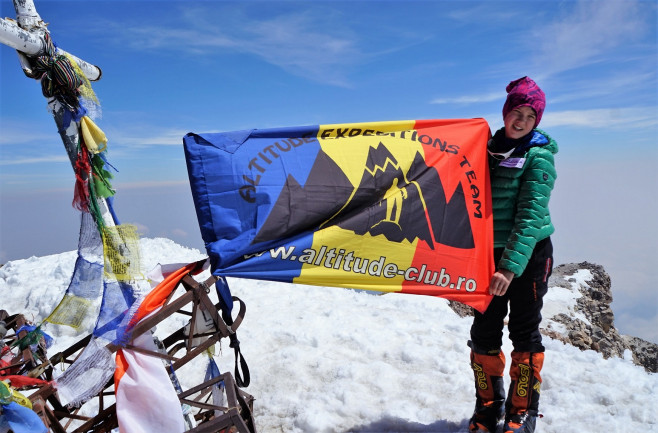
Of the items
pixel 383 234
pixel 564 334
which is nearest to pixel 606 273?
pixel 564 334

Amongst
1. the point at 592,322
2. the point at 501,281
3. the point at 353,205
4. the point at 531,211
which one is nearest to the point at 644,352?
Result: the point at 592,322

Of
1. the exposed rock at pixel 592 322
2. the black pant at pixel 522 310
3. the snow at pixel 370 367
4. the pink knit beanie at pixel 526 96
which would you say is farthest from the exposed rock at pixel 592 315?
the pink knit beanie at pixel 526 96

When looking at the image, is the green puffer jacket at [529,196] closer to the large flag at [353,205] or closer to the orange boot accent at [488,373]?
the large flag at [353,205]

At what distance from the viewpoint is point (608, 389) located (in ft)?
15.6

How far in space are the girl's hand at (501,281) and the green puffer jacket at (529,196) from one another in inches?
2.5

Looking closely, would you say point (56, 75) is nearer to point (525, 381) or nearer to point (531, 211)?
point (531, 211)

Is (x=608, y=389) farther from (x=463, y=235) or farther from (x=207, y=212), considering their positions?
(x=207, y=212)

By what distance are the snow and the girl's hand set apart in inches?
59.4

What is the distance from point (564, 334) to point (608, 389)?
3.65m

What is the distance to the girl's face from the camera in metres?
3.67

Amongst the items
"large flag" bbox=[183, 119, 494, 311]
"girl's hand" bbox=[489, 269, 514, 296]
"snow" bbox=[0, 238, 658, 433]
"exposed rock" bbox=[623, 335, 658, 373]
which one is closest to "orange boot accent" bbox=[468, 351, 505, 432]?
"snow" bbox=[0, 238, 658, 433]

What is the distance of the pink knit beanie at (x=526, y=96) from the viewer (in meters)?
3.62

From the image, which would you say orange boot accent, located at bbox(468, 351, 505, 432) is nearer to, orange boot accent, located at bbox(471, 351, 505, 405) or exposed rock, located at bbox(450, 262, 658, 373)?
orange boot accent, located at bbox(471, 351, 505, 405)

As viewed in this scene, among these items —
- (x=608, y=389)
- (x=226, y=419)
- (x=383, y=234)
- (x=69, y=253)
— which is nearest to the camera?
(x=226, y=419)
